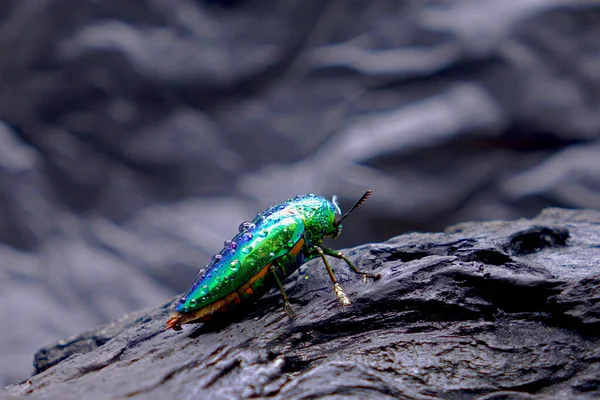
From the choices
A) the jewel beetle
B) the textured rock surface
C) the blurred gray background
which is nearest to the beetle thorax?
the jewel beetle

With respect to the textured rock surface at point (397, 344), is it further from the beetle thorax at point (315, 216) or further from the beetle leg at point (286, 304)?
the beetle thorax at point (315, 216)

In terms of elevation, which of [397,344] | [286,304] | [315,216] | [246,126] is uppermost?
[246,126]

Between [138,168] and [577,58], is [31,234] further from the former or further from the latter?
[577,58]

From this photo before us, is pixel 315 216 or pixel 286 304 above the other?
pixel 315 216

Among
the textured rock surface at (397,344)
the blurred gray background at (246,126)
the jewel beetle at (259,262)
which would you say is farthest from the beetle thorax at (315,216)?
the blurred gray background at (246,126)

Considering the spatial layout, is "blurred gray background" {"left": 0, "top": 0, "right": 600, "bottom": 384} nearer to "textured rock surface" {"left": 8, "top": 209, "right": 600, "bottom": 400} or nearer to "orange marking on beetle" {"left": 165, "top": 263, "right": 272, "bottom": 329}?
"textured rock surface" {"left": 8, "top": 209, "right": 600, "bottom": 400}

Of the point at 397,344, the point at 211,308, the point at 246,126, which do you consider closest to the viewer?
the point at 397,344

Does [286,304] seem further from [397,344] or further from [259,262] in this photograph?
[397,344]

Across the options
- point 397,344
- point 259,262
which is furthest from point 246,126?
point 397,344
